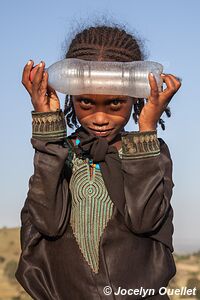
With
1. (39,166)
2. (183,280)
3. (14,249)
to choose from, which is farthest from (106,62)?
(14,249)

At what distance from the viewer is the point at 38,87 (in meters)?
3.55

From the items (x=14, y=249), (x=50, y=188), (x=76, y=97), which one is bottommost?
(x=14, y=249)

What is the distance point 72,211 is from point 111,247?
0.78 feet

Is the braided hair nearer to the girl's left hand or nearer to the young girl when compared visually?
the young girl

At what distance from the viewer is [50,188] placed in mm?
3516

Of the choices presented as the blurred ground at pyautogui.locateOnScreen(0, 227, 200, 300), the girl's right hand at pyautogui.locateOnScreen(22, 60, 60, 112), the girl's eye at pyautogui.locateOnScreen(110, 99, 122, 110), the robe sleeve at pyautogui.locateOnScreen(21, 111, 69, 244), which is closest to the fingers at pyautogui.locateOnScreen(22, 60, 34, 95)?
the girl's right hand at pyautogui.locateOnScreen(22, 60, 60, 112)

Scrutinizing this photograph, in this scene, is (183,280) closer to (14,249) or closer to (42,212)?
(14,249)

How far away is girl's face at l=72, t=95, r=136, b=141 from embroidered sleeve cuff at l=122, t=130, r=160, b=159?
114 millimetres

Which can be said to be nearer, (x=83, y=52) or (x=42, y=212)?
(x=42, y=212)

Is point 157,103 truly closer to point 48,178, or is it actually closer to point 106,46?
point 106,46

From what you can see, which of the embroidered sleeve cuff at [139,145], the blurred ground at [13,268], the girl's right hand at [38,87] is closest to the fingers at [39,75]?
the girl's right hand at [38,87]

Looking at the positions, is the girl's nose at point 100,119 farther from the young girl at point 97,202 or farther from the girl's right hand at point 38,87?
the girl's right hand at point 38,87

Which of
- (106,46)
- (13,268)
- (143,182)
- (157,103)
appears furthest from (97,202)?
(13,268)

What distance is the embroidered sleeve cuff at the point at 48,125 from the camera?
3545mm
